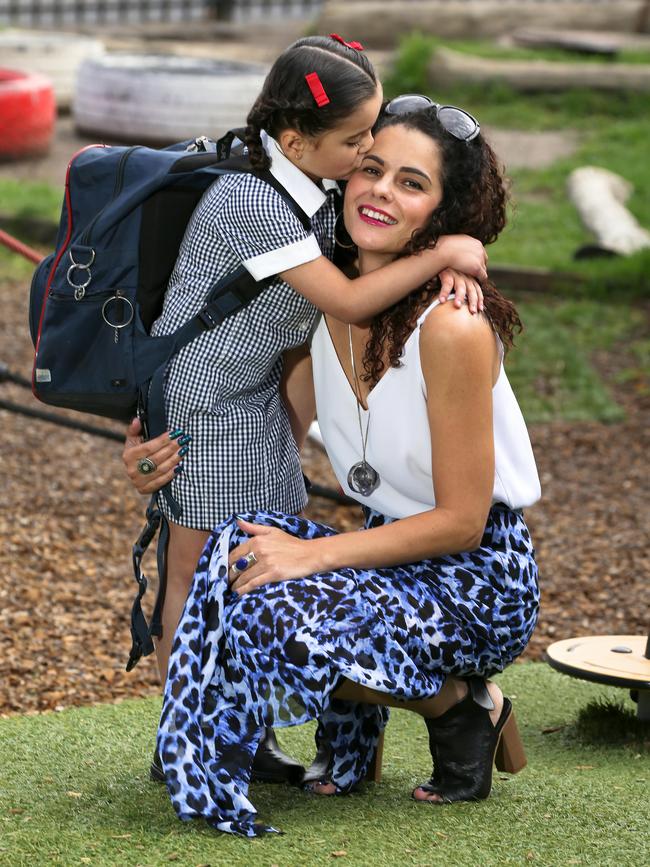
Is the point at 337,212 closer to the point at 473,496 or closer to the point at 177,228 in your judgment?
the point at 177,228

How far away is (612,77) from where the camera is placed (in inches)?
455

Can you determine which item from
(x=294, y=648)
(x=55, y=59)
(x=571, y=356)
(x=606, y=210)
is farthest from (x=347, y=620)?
(x=55, y=59)

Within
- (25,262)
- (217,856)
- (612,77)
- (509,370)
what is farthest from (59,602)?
(612,77)

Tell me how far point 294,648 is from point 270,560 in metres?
0.18

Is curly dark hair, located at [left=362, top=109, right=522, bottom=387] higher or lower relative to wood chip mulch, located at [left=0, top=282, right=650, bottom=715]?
higher

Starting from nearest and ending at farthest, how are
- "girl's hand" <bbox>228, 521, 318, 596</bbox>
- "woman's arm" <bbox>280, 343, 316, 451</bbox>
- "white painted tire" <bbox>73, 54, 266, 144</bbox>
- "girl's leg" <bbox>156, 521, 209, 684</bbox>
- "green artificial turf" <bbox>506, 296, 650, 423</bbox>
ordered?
"girl's hand" <bbox>228, 521, 318, 596</bbox>
"girl's leg" <bbox>156, 521, 209, 684</bbox>
"woman's arm" <bbox>280, 343, 316, 451</bbox>
"green artificial turf" <bbox>506, 296, 650, 423</bbox>
"white painted tire" <bbox>73, 54, 266, 144</bbox>

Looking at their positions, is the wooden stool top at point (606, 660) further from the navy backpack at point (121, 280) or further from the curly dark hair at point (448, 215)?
the navy backpack at point (121, 280)

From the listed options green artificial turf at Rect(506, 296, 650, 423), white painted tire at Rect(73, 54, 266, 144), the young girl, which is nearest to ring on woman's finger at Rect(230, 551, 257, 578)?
the young girl

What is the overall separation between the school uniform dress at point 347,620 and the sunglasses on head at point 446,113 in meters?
0.36

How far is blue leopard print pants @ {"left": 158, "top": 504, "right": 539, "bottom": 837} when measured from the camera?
2.26m

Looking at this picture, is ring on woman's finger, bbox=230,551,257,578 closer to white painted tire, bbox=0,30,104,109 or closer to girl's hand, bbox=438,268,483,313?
girl's hand, bbox=438,268,483,313

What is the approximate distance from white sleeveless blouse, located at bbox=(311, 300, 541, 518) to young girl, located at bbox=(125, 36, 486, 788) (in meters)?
0.12

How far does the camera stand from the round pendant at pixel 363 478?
254 cm

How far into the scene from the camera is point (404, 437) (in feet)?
8.06
